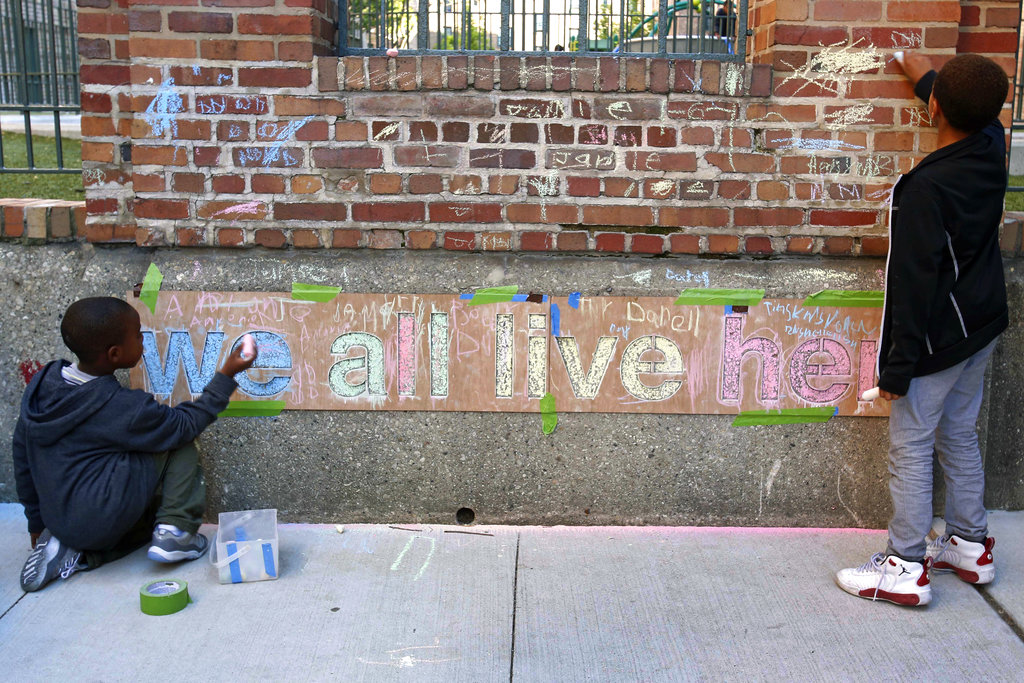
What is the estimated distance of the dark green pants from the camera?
324cm

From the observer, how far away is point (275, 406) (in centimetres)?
352

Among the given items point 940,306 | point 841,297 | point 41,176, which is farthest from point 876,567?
point 41,176

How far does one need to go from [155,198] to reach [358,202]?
2.49ft

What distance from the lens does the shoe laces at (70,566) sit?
10.4ft

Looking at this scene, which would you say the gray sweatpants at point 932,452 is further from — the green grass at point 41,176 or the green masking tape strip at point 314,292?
the green grass at point 41,176

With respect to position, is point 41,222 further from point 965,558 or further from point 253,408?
point 965,558

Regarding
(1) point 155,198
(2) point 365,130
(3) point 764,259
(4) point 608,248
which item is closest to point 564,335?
(4) point 608,248

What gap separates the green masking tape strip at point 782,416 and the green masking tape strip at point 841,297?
1.29ft

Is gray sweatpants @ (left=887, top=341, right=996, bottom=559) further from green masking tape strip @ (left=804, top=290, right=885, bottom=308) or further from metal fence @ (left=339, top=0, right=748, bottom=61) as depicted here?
metal fence @ (left=339, top=0, right=748, bottom=61)

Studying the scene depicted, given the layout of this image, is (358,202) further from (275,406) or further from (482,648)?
(482,648)

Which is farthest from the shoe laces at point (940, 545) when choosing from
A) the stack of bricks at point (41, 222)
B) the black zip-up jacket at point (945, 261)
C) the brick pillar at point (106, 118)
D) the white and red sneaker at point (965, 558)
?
the stack of bricks at point (41, 222)

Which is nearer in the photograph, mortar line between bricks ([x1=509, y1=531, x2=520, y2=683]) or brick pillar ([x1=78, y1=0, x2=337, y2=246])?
mortar line between bricks ([x1=509, y1=531, x2=520, y2=683])

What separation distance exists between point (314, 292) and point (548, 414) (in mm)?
987

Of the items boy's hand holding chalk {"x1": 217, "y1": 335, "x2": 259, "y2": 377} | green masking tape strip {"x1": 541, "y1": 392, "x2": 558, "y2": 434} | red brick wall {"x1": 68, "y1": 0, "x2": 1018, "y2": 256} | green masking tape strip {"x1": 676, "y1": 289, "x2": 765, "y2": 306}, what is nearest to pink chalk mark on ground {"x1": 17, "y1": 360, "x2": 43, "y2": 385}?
red brick wall {"x1": 68, "y1": 0, "x2": 1018, "y2": 256}
